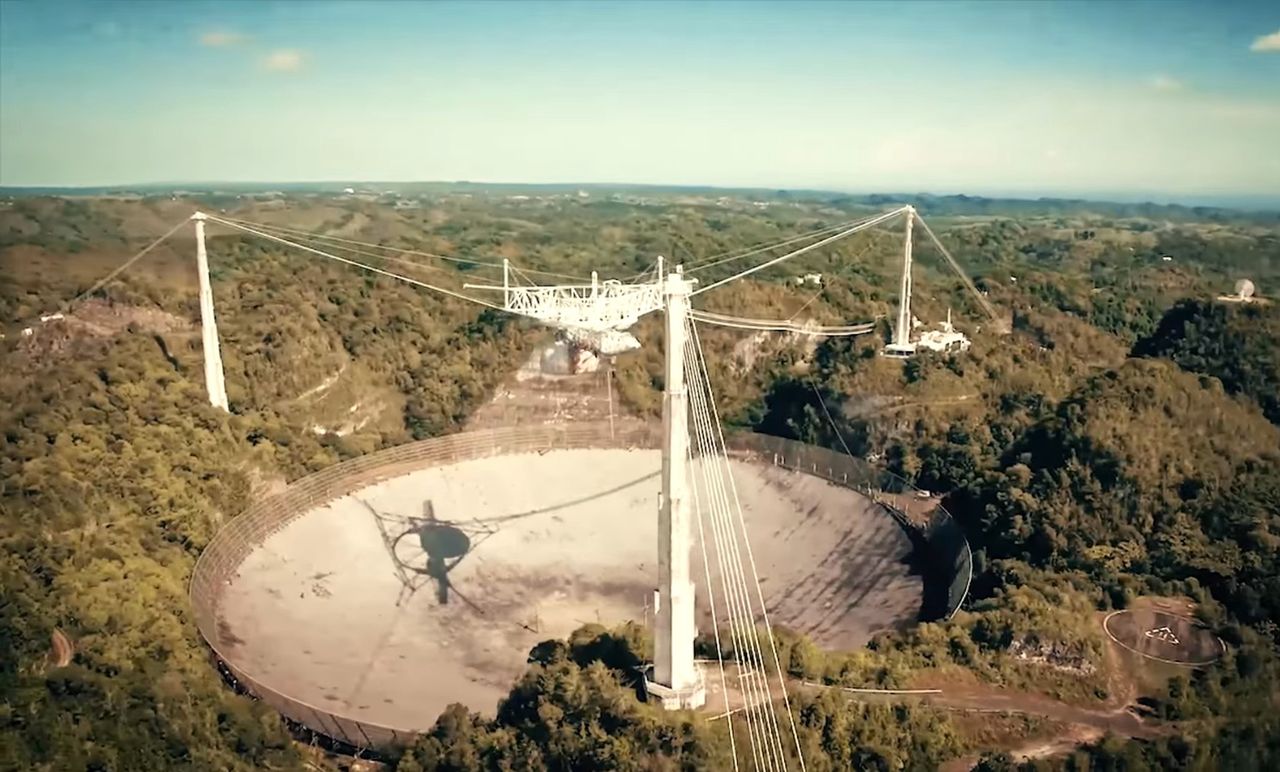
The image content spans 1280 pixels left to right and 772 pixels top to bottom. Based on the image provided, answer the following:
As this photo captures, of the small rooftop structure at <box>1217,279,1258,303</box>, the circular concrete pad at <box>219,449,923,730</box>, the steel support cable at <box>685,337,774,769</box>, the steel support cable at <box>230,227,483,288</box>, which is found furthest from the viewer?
the steel support cable at <box>230,227,483,288</box>

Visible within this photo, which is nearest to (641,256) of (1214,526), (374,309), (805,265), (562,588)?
(805,265)

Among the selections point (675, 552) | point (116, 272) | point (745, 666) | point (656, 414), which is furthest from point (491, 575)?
point (116, 272)

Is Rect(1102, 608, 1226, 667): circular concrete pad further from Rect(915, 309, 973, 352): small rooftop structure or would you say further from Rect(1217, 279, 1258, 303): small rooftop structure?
Rect(1217, 279, 1258, 303): small rooftop structure

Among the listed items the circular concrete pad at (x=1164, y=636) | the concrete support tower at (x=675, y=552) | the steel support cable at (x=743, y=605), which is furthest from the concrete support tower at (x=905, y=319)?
the concrete support tower at (x=675, y=552)

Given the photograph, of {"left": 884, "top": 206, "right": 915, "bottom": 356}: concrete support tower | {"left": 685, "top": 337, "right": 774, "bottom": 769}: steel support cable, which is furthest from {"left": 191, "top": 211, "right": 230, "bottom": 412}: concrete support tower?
{"left": 884, "top": 206, "right": 915, "bottom": 356}: concrete support tower

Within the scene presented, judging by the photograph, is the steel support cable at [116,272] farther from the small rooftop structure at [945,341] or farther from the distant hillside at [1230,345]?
the distant hillside at [1230,345]

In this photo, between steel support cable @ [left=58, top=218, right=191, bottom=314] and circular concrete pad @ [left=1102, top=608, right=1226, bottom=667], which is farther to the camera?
steel support cable @ [left=58, top=218, right=191, bottom=314]

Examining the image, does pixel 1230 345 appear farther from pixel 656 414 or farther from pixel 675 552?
pixel 675 552
